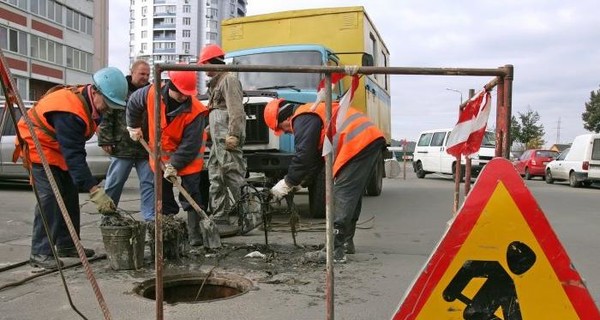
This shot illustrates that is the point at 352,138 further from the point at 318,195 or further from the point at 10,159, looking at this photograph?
the point at 10,159

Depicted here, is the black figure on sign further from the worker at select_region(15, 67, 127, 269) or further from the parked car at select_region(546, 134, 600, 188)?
the parked car at select_region(546, 134, 600, 188)

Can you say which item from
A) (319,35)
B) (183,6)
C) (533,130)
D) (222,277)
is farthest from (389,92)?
(183,6)

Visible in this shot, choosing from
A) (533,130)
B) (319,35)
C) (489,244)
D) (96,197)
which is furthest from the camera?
(533,130)

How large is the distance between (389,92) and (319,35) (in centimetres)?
516

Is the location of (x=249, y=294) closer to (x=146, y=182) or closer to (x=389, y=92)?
(x=146, y=182)

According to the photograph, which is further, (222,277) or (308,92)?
(308,92)

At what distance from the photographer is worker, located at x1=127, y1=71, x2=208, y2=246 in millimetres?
5055

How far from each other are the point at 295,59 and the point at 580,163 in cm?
1315

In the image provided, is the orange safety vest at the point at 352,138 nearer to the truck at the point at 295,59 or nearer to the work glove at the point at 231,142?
the work glove at the point at 231,142

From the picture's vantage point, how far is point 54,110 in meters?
4.55

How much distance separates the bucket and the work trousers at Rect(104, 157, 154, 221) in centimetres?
96

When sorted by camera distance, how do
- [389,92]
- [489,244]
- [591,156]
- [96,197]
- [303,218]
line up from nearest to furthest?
1. [489,244]
2. [96,197]
3. [303,218]
4. [389,92]
5. [591,156]

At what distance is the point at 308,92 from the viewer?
8.23m

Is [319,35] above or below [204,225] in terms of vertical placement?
above
